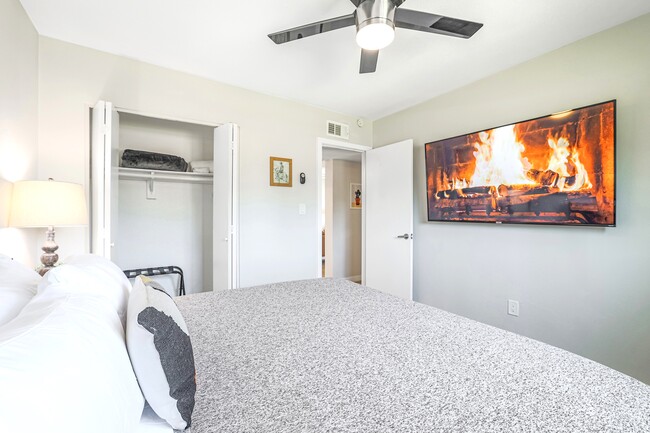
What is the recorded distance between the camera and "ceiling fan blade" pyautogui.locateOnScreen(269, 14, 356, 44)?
1.62m

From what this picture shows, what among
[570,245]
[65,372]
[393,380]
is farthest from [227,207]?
[570,245]

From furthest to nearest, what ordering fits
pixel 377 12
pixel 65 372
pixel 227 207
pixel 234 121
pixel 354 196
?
pixel 354 196 < pixel 234 121 < pixel 227 207 < pixel 377 12 < pixel 65 372

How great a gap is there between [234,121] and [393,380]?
2.87 meters

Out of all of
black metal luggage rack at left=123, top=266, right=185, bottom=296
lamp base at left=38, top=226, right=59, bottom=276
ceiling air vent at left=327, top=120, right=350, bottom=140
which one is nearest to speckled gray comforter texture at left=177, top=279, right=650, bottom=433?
lamp base at left=38, top=226, right=59, bottom=276

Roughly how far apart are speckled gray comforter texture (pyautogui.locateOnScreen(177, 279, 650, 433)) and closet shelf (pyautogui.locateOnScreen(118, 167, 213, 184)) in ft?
7.06

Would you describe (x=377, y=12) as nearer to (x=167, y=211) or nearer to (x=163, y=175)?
(x=163, y=175)

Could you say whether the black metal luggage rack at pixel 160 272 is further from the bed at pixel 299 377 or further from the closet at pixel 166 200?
the bed at pixel 299 377

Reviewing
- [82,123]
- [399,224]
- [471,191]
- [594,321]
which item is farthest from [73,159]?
[594,321]

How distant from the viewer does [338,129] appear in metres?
3.77

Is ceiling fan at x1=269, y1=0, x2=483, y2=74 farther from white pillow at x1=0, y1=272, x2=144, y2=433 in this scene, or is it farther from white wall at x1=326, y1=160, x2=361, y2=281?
white wall at x1=326, y1=160, x2=361, y2=281

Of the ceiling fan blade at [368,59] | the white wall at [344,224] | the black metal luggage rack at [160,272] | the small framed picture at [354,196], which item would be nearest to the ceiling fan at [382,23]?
the ceiling fan blade at [368,59]

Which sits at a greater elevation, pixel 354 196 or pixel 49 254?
pixel 354 196

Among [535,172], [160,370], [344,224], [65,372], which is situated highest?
[535,172]

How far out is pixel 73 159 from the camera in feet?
7.53
